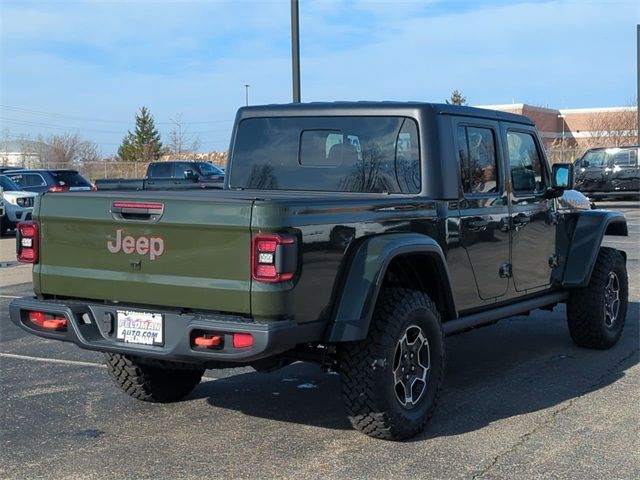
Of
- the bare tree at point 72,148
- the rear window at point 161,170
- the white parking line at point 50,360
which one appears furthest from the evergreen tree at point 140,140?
the white parking line at point 50,360

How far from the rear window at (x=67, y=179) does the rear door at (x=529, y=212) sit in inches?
731

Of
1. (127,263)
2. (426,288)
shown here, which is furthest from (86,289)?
(426,288)

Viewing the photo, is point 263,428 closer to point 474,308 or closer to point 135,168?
point 474,308

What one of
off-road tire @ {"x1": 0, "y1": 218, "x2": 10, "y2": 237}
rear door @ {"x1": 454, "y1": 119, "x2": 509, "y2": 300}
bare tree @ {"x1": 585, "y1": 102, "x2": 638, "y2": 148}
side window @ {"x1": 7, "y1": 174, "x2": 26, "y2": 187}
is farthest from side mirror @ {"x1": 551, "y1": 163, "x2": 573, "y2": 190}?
bare tree @ {"x1": 585, "y1": 102, "x2": 638, "y2": 148}

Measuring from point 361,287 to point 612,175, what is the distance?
23691 millimetres

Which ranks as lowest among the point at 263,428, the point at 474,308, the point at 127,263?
the point at 263,428

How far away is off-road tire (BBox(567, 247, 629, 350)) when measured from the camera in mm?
7141

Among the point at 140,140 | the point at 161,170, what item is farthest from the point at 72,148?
the point at 161,170

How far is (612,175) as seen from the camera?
86.9 feet

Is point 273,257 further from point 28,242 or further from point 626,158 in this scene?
point 626,158

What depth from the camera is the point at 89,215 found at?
480 cm

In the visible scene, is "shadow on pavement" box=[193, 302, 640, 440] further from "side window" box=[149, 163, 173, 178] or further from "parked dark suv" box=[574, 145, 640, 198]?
"side window" box=[149, 163, 173, 178]

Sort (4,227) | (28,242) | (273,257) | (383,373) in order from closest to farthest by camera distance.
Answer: (273,257) < (383,373) < (28,242) < (4,227)

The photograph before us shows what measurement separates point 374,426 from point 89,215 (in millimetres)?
1992
